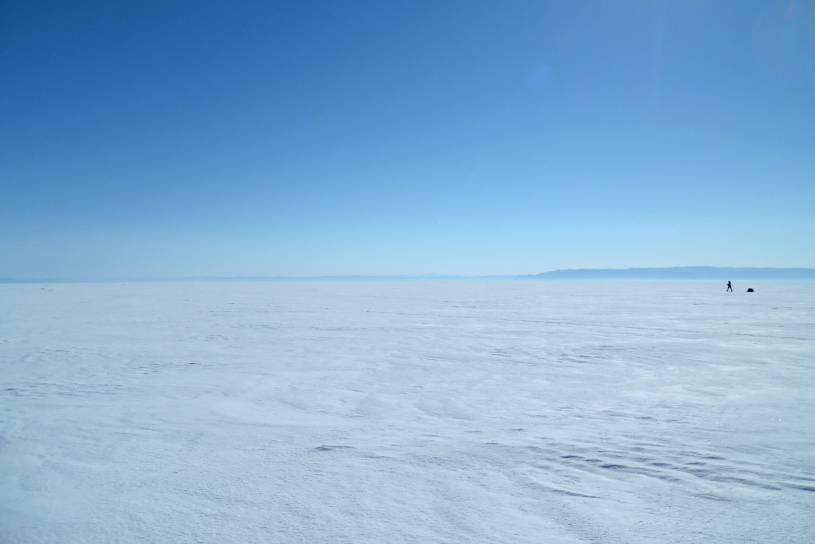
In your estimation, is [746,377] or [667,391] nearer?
[667,391]

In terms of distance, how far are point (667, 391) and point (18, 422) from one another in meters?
7.39

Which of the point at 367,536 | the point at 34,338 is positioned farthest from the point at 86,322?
the point at 367,536

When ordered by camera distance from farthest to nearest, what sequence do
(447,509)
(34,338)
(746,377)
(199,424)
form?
(34,338) < (746,377) < (199,424) < (447,509)

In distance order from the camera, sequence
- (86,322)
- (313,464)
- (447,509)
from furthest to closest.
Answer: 1. (86,322)
2. (313,464)
3. (447,509)

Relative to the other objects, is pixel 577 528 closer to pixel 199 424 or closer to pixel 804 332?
pixel 199 424

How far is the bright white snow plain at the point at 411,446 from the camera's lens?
282 cm

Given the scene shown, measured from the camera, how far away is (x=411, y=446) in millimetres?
4031

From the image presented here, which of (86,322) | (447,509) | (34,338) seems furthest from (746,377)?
(86,322)

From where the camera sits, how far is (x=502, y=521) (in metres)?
2.80

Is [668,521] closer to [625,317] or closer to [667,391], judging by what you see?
[667,391]

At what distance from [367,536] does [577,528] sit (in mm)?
1258

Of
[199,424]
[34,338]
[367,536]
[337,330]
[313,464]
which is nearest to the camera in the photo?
[367,536]

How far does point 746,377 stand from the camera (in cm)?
641

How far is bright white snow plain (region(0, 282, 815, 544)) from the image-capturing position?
2.82 m
